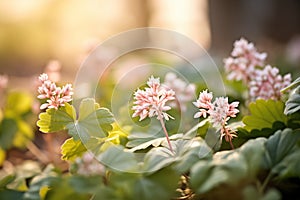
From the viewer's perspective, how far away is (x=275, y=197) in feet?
2.67

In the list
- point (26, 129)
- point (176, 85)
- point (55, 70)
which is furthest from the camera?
point (26, 129)

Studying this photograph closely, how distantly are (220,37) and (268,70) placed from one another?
3747 mm

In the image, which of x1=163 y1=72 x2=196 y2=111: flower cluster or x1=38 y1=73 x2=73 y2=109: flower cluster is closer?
x1=38 y1=73 x2=73 y2=109: flower cluster

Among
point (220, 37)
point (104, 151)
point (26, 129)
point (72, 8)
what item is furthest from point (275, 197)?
point (72, 8)

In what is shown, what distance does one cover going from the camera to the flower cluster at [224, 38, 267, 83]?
4.91ft

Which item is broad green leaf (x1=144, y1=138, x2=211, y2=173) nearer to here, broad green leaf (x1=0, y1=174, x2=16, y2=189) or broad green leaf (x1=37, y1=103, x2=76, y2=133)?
broad green leaf (x1=37, y1=103, x2=76, y2=133)

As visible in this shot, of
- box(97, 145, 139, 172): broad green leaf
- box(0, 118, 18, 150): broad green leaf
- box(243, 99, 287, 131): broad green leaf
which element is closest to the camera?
box(97, 145, 139, 172): broad green leaf

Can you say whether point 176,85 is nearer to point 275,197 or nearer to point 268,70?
point 268,70

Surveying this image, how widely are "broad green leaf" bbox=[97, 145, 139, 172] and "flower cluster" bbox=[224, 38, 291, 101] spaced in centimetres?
57

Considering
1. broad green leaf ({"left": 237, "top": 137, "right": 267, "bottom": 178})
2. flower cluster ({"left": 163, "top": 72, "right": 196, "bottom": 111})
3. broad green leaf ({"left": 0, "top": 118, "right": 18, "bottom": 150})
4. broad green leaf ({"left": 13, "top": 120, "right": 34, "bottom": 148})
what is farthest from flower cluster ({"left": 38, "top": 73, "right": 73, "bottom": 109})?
broad green leaf ({"left": 13, "top": 120, "right": 34, "bottom": 148})

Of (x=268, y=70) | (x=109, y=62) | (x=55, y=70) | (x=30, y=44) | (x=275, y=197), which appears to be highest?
(x=30, y=44)

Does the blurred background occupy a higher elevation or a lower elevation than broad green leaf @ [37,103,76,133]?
higher

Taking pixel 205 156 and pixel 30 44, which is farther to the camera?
pixel 30 44

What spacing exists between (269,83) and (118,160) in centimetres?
60
